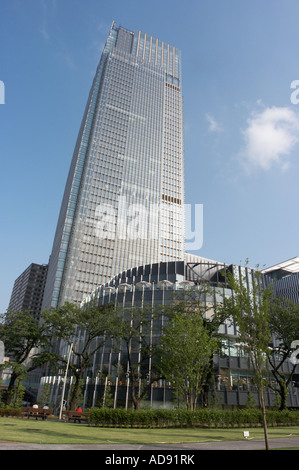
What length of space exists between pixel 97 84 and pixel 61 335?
153 meters

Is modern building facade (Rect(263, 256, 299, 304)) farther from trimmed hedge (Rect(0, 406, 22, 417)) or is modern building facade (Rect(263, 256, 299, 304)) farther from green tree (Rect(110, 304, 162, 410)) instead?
trimmed hedge (Rect(0, 406, 22, 417))

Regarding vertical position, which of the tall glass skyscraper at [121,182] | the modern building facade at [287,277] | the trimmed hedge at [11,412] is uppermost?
the tall glass skyscraper at [121,182]

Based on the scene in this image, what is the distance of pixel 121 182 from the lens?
465ft

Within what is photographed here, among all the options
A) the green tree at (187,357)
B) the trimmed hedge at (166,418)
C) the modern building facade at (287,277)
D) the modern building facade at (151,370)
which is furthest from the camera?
the modern building facade at (287,277)

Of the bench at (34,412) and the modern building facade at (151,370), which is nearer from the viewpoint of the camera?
the bench at (34,412)

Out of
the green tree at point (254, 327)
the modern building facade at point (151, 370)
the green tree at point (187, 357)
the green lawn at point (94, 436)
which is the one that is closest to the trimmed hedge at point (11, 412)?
the green lawn at point (94, 436)

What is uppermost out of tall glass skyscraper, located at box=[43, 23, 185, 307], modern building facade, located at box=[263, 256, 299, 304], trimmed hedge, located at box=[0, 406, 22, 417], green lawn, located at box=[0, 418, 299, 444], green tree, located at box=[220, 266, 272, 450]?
tall glass skyscraper, located at box=[43, 23, 185, 307]

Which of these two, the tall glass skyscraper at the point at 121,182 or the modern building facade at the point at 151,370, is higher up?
the tall glass skyscraper at the point at 121,182

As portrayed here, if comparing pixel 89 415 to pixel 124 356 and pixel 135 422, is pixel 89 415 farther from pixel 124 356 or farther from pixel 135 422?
pixel 124 356

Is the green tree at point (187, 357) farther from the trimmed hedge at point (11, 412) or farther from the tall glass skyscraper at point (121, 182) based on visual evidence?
the tall glass skyscraper at point (121, 182)

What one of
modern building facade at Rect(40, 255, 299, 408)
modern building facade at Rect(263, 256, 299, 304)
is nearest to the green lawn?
modern building facade at Rect(40, 255, 299, 408)

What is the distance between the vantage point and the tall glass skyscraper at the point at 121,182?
125625 millimetres

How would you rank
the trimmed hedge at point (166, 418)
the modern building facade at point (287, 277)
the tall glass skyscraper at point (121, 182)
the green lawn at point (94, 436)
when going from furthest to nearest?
the tall glass skyscraper at point (121, 182) → the modern building facade at point (287, 277) → the trimmed hedge at point (166, 418) → the green lawn at point (94, 436)

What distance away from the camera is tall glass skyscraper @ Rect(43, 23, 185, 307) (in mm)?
125625
